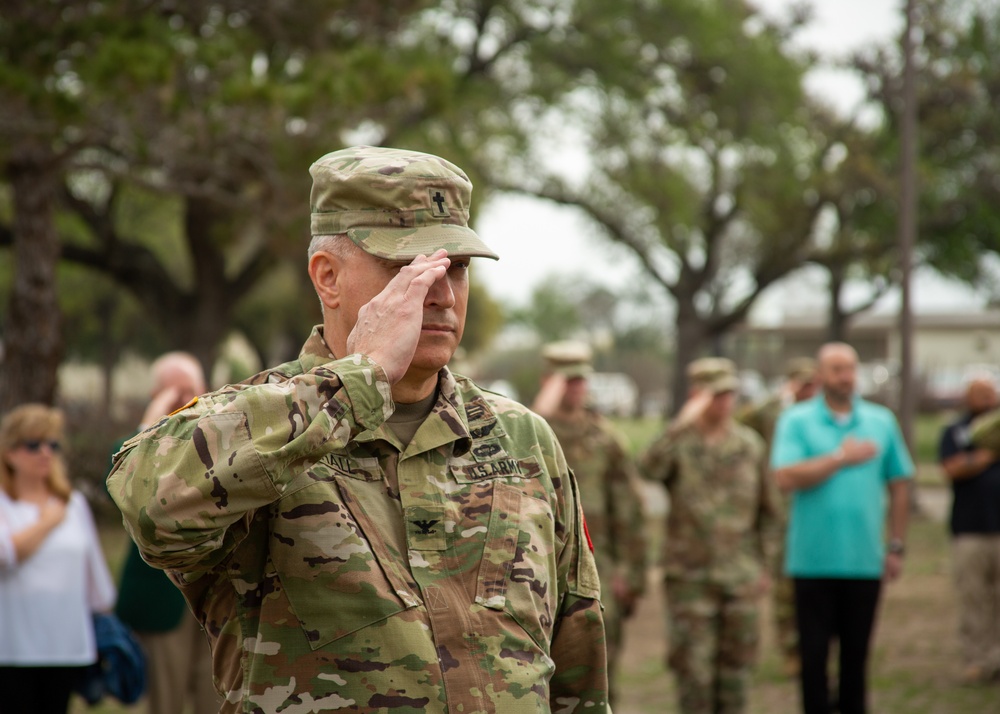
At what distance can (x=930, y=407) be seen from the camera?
A: 46188 mm

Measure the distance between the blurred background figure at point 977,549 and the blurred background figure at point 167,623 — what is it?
542 centimetres

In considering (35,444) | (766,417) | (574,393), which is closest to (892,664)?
(766,417)

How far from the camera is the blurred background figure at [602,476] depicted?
23.4 ft

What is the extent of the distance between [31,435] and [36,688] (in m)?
1.13

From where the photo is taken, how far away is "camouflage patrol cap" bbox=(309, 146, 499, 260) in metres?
2.36

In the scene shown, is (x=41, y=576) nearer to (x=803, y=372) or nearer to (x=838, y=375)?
(x=838, y=375)

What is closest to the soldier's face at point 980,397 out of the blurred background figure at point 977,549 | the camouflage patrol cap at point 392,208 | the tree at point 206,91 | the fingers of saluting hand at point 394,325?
the blurred background figure at point 977,549

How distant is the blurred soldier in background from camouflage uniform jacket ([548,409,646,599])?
0.16 meters

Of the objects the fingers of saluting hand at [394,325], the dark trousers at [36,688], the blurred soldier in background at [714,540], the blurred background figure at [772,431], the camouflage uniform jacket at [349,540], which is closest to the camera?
the camouflage uniform jacket at [349,540]

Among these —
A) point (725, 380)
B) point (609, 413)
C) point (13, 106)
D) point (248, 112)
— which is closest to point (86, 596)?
point (725, 380)

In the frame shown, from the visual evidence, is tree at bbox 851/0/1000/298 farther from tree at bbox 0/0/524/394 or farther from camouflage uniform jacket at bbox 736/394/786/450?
camouflage uniform jacket at bbox 736/394/786/450

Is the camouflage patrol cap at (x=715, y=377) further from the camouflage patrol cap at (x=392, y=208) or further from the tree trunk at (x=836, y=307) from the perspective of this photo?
the tree trunk at (x=836, y=307)

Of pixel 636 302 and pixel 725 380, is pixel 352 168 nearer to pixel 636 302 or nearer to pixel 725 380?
pixel 725 380

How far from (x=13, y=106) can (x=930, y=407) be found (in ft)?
137
